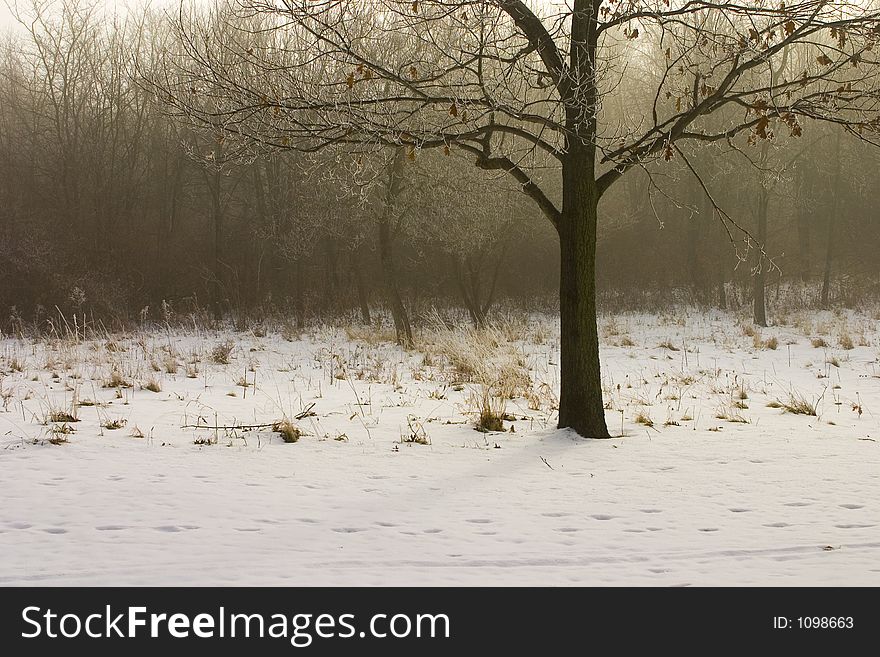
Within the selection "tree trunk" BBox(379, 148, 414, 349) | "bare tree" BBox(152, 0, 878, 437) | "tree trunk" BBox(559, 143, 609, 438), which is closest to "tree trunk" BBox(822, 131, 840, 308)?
"tree trunk" BBox(379, 148, 414, 349)

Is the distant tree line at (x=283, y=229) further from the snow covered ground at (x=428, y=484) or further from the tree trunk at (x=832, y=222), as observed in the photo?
the snow covered ground at (x=428, y=484)

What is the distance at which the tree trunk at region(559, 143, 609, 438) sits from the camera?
7.49 metres

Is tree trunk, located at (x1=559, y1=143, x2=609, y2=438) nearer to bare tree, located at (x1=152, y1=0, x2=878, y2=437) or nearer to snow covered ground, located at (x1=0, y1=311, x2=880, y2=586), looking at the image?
bare tree, located at (x1=152, y1=0, x2=878, y2=437)

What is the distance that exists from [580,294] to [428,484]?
114 inches

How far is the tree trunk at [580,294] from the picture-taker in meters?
7.49

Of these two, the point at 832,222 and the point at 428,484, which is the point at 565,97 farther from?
the point at 832,222

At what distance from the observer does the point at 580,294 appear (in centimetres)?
753

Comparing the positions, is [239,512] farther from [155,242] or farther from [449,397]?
[155,242]

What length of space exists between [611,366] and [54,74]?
2123 centimetres

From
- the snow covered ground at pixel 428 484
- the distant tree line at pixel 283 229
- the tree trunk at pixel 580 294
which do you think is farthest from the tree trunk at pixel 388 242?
the tree trunk at pixel 580 294

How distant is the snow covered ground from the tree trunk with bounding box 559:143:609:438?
1.23ft

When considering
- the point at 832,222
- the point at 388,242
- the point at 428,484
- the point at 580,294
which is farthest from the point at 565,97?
the point at 832,222

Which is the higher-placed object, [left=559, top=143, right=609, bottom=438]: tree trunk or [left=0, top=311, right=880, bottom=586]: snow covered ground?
[left=559, top=143, right=609, bottom=438]: tree trunk

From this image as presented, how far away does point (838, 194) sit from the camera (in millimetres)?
25594
